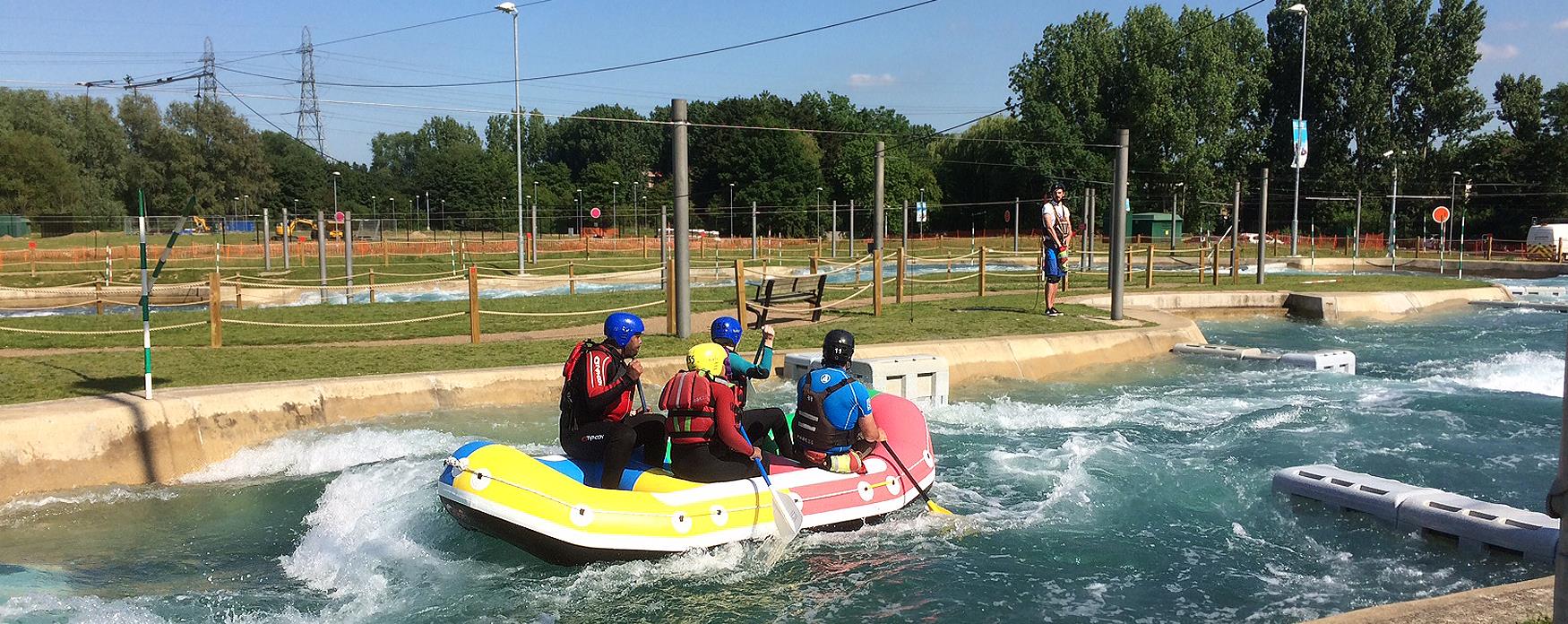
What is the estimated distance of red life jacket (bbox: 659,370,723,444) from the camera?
24.7 ft

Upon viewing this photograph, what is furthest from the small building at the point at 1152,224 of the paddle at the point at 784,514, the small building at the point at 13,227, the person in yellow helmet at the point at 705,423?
the small building at the point at 13,227

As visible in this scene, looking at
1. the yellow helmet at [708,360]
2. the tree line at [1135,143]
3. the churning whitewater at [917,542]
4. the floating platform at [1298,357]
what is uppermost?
the tree line at [1135,143]

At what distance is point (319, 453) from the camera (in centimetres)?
1060

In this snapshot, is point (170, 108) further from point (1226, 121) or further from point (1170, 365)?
point (1170, 365)

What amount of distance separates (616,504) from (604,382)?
34.1 inches

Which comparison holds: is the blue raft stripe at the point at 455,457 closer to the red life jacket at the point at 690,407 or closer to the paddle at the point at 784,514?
the red life jacket at the point at 690,407

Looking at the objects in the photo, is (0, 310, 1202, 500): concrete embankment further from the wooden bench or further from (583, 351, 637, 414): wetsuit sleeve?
(583, 351, 637, 414): wetsuit sleeve

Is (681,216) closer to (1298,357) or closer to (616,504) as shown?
(616,504)

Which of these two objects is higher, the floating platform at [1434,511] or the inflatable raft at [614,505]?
the inflatable raft at [614,505]

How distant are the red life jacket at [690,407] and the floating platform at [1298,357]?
39.5 feet

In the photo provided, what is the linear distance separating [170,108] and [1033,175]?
71.5 meters

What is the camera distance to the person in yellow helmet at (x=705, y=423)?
7555 mm

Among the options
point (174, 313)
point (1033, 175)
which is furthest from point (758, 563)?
point (1033, 175)

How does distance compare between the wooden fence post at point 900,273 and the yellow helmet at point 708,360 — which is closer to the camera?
the yellow helmet at point 708,360
